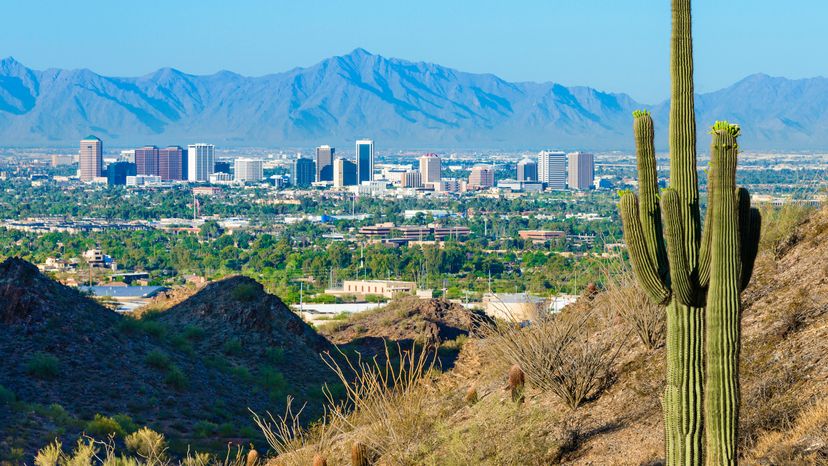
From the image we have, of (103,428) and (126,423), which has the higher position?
(103,428)

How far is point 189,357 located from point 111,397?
4437 millimetres

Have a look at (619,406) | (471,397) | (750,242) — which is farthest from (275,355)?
(750,242)

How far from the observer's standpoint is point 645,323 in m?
13.9

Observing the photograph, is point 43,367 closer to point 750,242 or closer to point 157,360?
point 157,360

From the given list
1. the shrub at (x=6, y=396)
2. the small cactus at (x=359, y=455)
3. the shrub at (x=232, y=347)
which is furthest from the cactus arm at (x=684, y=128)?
the shrub at (x=232, y=347)

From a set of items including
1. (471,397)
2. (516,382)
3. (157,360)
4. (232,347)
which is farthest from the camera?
(232,347)

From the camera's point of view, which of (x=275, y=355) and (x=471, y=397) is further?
(x=275, y=355)

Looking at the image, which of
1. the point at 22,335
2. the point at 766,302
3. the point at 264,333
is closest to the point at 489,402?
the point at 766,302

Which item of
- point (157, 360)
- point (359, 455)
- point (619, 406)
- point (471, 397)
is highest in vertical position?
point (619, 406)

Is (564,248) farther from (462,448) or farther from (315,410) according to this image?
(462,448)

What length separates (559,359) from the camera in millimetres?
13109

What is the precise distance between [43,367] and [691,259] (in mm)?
16019

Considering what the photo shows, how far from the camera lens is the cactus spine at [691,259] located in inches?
344

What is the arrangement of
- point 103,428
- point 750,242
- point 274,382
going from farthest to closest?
point 274,382, point 103,428, point 750,242
